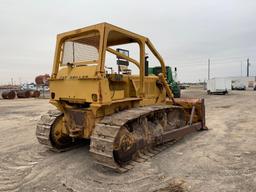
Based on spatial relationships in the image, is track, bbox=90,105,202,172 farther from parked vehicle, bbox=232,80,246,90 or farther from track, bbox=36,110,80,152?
parked vehicle, bbox=232,80,246,90

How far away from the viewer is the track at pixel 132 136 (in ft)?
14.3

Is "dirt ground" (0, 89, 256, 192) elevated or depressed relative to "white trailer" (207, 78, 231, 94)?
depressed

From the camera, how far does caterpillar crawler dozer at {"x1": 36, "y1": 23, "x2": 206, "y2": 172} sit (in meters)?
4.57

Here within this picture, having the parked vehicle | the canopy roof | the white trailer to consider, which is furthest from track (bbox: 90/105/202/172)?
the parked vehicle

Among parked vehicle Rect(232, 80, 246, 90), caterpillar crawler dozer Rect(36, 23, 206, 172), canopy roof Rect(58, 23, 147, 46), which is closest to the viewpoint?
caterpillar crawler dozer Rect(36, 23, 206, 172)

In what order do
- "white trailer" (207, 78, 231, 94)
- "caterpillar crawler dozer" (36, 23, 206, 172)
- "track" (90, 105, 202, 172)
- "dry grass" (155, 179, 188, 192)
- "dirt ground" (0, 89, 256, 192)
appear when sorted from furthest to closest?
1. "white trailer" (207, 78, 231, 94)
2. "caterpillar crawler dozer" (36, 23, 206, 172)
3. "track" (90, 105, 202, 172)
4. "dirt ground" (0, 89, 256, 192)
5. "dry grass" (155, 179, 188, 192)

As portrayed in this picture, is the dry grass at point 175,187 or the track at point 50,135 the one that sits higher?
the track at point 50,135

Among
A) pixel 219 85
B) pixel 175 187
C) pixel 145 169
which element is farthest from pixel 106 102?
pixel 219 85

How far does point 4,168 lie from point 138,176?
269cm

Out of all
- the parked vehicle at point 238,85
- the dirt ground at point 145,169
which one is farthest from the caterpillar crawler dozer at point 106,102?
the parked vehicle at point 238,85

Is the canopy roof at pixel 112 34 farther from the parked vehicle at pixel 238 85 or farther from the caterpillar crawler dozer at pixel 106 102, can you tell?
the parked vehicle at pixel 238 85

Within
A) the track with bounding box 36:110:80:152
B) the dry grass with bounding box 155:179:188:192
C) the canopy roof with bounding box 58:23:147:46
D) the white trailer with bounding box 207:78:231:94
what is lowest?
the dry grass with bounding box 155:179:188:192

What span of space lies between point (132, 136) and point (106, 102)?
2.81ft

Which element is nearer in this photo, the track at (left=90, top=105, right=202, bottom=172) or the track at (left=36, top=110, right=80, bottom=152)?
the track at (left=90, top=105, right=202, bottom=172)
